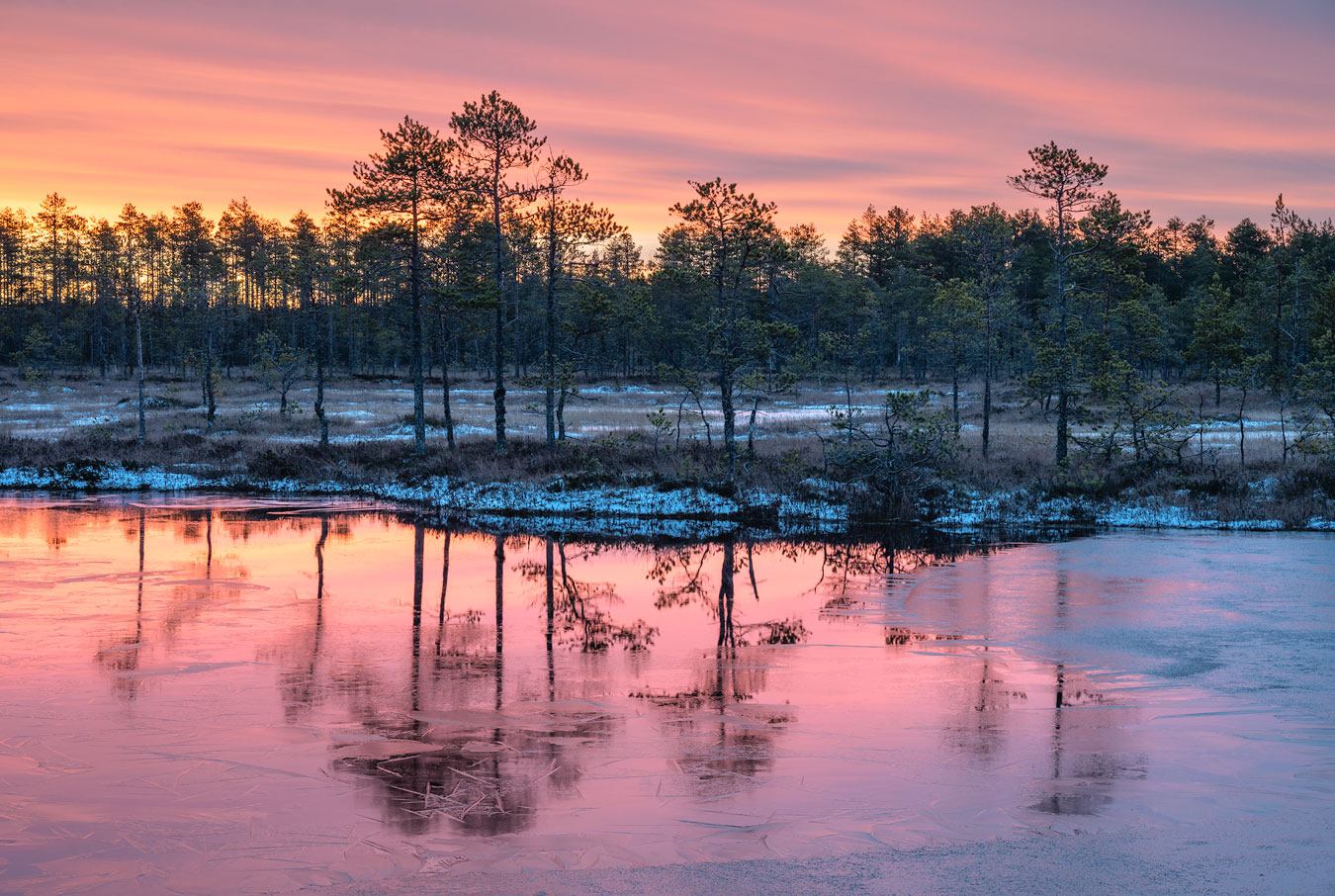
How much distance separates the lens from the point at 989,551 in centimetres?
2727

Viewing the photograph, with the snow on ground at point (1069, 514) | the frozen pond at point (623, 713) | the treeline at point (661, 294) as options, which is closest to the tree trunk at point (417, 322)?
the treeline at point (661, 294)

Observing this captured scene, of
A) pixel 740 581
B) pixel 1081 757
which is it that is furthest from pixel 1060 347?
pixel 1081 757

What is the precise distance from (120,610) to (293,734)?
A: 9.10m

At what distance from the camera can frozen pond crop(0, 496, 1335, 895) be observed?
9.21m

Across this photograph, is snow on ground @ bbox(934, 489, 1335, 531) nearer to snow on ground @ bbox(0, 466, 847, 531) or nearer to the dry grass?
the dry grass

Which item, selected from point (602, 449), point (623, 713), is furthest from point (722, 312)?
point (623, 713)

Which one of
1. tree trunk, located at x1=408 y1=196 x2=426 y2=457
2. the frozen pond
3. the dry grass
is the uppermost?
tree trunk, located at x1=408 y1=196 x2=426 y2=457

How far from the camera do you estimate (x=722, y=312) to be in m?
38.1

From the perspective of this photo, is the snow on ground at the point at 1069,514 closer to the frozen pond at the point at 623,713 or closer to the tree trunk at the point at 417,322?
the frozen pond at the point at 623,713

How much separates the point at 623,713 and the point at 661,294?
97224 millimetres

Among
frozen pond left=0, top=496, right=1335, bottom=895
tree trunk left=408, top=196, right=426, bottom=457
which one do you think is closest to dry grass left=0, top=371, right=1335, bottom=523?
tree trunk left=408, top=196, right=426, bottom=457

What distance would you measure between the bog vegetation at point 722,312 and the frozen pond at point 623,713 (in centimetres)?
1448

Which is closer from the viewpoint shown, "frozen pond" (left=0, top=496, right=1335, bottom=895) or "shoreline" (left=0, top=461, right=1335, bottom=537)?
"frozen pond" (left=0, top=496, right=1335, bottom=895)

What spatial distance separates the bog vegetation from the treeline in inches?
8.2
